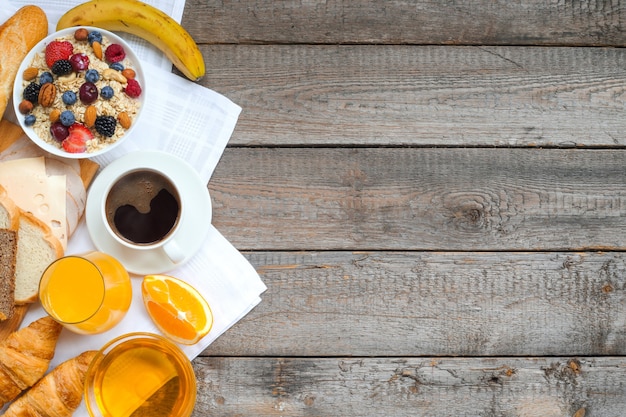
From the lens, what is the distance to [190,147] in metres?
1.17

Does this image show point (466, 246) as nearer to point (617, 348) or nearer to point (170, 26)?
point (617, 348)

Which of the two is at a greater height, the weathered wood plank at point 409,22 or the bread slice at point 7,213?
the weathered wood plank at point 409,22

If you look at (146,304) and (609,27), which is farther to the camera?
(609,27)

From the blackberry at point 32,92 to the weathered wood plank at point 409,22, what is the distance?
0.28 meters

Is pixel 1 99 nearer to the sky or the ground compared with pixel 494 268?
nearer to the sky

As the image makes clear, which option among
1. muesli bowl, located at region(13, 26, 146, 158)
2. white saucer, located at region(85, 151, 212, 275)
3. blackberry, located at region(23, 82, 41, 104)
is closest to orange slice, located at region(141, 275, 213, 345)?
white saucer, located at region(85, 151, 212, 275)

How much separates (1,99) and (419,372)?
865 millimetres

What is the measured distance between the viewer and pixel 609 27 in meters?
1.23

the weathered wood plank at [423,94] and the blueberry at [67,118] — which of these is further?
the weathered wood plank at [423,94]

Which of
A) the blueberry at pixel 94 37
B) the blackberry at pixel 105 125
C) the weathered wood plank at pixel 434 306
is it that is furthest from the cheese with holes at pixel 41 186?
the weathered wood plank at pixel 434 306

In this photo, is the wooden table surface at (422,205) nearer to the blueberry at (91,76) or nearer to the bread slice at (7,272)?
the blueberry at (91,76)

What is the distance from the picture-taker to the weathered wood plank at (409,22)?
120cm

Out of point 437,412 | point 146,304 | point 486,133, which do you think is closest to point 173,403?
point 146,304

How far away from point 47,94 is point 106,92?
0.09 m
